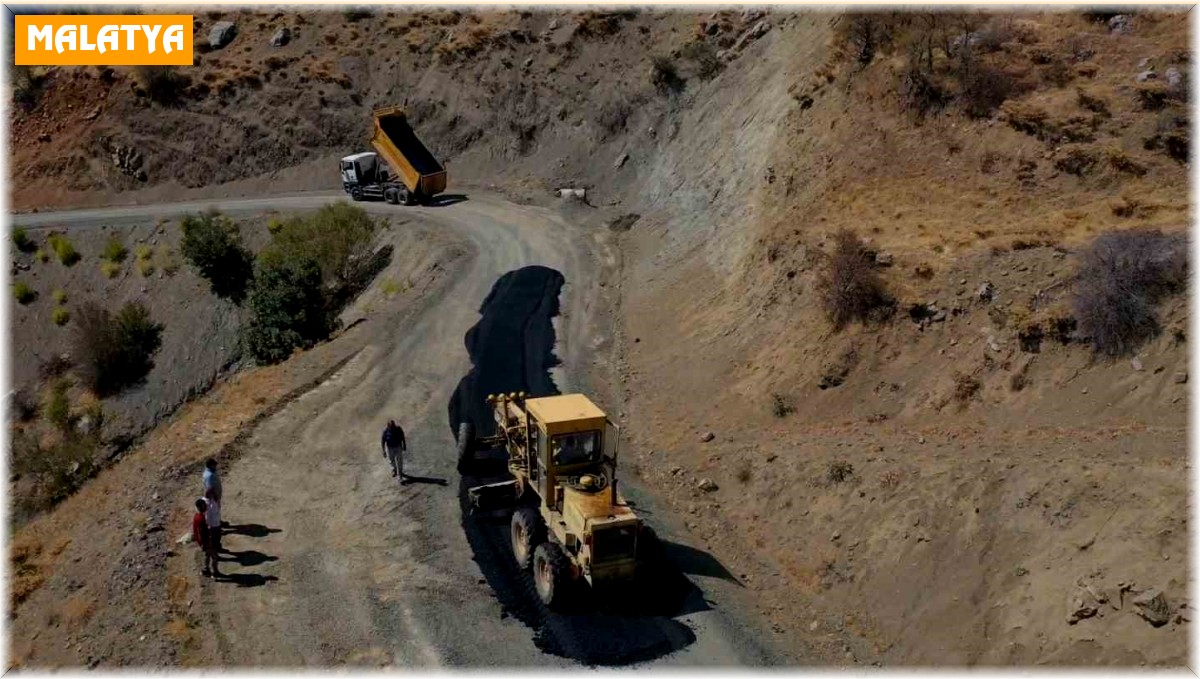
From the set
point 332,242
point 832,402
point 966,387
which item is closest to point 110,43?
point 332,242

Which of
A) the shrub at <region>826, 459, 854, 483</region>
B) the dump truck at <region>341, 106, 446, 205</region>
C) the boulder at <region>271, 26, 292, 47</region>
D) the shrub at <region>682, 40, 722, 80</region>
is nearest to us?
the shrub at <region>826, 459, 854, 483</region>

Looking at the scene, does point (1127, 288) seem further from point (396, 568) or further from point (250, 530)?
point (250, 530)

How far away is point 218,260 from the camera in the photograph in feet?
126

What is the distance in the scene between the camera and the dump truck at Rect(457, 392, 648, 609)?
14.2 meters

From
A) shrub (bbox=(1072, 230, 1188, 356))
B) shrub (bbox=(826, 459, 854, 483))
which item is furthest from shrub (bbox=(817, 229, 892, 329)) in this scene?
shrub (bbox=(826, 459, 854, 483))

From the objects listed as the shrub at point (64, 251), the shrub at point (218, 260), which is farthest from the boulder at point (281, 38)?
the shrub at point (218, 260)

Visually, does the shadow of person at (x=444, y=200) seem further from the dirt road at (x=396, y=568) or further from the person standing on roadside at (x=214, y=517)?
the person standing on roadside at (x=214, y=517)

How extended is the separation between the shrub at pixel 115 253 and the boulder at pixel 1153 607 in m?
43.5

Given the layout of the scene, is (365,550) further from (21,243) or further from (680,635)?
(21,243)

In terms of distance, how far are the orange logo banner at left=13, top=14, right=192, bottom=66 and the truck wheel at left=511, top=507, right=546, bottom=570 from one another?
50949mm

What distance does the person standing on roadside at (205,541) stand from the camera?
605 inches

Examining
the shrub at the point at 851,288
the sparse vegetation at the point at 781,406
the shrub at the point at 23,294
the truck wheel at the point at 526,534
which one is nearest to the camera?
the truck wheel at the point at 526,534

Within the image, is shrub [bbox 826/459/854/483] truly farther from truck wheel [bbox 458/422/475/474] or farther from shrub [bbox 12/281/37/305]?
shrub [bbox 12/281/37/305]

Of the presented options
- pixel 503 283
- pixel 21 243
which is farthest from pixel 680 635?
pixel 21 243
